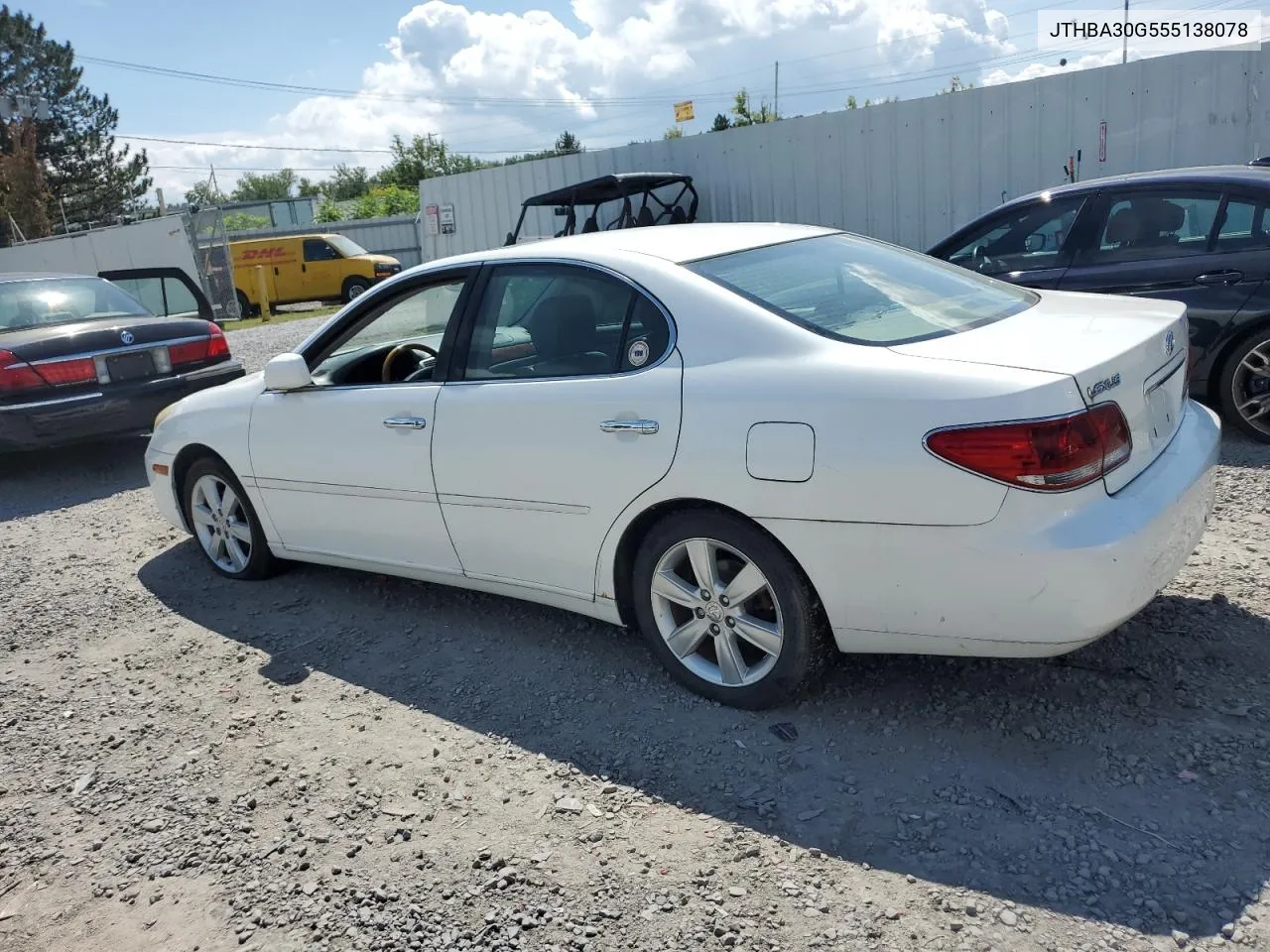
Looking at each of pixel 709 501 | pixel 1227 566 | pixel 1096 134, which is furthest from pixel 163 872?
pixel 1096 134

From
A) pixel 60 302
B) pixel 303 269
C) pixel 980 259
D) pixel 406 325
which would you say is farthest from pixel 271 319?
pixel 406 325

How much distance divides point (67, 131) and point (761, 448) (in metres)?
56.1

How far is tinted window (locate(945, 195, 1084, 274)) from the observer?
6.48 metres

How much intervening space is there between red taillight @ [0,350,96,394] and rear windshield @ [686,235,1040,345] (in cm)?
576

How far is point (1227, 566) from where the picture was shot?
13.6 feet

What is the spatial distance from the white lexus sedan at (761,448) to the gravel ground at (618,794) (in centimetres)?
34

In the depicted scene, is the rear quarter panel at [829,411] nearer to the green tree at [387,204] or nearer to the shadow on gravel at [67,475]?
the shadow on gravel at [67,475]

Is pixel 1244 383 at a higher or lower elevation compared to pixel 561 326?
lower

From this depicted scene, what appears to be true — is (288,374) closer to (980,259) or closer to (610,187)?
(980,259)

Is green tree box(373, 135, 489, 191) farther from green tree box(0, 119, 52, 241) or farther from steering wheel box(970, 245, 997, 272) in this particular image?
steering wheel box(970, 245, 997, 272)

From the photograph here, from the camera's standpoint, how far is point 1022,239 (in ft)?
21.8

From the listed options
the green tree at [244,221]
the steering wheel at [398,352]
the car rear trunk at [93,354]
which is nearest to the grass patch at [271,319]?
the car rear trunk at [93,354]

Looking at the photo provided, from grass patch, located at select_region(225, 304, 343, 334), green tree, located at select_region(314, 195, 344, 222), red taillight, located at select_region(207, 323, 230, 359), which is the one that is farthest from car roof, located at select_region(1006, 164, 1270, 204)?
green tree, located at select_region(314, 195, 344, 222)

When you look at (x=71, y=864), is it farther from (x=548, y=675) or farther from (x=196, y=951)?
(x=548, y=675)
